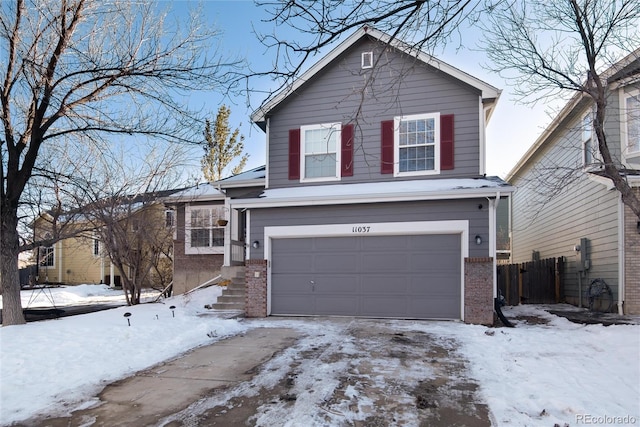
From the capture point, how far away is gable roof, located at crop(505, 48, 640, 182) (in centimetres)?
893

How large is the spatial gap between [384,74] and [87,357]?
921cm

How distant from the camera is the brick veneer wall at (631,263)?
10688 mm

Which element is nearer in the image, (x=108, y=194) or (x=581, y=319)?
(x=581, y=319)

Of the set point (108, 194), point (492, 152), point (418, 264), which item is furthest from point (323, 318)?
point (108, 194)

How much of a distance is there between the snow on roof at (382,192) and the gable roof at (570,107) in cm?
266

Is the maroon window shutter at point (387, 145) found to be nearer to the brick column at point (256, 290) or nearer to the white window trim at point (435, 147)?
the white window trim at point (435, 147)

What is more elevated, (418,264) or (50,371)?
(418,264)

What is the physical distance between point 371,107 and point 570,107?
233 inches

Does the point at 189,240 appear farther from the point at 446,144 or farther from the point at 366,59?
the point at 446,144

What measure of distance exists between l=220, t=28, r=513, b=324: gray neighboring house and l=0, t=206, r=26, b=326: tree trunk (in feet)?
16.2

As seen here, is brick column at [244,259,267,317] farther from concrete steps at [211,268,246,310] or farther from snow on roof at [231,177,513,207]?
snow on roof at [231,177,513,207]

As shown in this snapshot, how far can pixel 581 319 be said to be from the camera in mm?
10008

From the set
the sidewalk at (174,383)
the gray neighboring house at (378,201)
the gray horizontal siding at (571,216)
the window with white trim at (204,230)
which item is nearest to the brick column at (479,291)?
the gray neighboring house at (378,201)

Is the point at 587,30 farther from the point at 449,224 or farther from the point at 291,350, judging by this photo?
the point at 291,350
